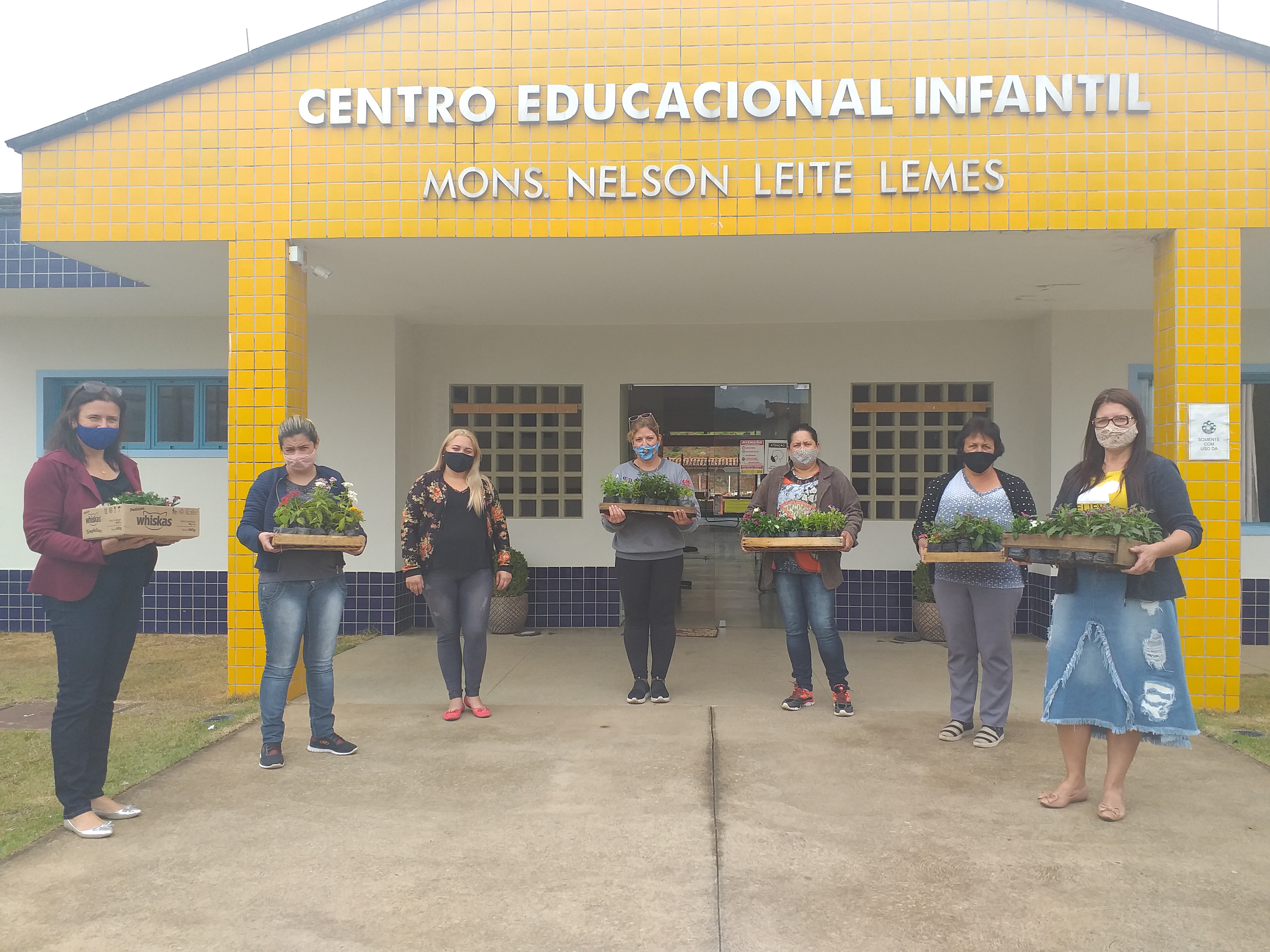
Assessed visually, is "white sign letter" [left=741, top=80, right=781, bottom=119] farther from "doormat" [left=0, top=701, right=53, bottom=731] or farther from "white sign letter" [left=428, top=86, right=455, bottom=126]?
"doormat" [left=0, top=701, right=53, bottom=731]

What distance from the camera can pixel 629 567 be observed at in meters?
5.45

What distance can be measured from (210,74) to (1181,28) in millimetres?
5858

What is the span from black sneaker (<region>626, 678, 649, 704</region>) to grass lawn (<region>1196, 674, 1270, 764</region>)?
309 cm

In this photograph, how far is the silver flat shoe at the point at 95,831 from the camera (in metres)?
3.47

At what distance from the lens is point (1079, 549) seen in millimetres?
3463

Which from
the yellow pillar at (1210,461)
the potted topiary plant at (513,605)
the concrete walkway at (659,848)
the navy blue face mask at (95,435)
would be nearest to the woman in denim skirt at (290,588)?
the concrete walkway at (659,848)

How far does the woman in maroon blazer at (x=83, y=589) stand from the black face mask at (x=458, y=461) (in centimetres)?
169

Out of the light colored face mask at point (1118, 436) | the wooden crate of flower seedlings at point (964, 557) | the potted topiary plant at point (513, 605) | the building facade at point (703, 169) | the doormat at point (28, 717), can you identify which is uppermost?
the building facade at point (703, 169)

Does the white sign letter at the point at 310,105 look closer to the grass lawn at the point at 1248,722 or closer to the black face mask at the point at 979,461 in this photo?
the black face mask at the point at 979,461

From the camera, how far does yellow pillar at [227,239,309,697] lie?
5609mm

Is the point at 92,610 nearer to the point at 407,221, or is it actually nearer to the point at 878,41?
the point at 407,221

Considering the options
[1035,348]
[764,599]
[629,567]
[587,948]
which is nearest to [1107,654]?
[587,948]

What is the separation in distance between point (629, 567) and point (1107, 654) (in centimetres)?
268

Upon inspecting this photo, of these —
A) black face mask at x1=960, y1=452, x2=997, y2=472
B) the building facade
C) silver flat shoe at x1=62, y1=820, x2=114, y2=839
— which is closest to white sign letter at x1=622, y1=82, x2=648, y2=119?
the building facade
